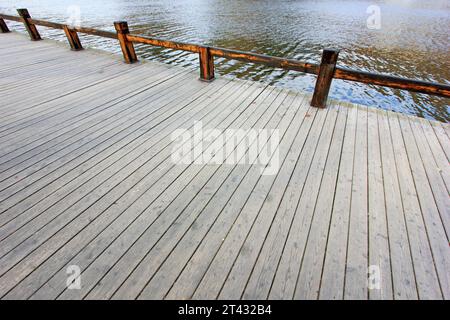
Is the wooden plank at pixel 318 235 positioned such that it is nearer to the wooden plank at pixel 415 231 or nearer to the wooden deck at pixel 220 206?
the wooden deck at pixel 220 206

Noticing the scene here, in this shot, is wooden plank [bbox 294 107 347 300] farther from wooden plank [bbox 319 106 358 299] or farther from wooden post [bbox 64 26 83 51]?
wooden post [bbox 64 26 83 51]

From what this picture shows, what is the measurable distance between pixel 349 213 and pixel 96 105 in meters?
4.52

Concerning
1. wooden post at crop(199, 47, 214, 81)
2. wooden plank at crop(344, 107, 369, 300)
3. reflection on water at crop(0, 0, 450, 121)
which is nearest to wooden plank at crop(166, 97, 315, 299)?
wooden plank at crop(344, 107, 369, 300)

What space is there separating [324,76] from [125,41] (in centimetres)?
511

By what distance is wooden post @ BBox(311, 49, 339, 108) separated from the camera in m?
3.66

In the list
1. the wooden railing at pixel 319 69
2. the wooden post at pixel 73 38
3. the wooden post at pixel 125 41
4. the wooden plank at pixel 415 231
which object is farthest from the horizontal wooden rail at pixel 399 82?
the wooden post at pixel 73 38

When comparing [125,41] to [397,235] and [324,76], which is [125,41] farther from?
[397,235]

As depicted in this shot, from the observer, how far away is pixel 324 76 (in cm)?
383

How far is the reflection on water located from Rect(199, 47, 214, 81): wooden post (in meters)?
4.43

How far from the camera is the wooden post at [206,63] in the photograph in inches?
187

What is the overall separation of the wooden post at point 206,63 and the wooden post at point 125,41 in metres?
2.26

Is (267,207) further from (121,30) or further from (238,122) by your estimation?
(121,30)

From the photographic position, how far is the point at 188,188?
259cm

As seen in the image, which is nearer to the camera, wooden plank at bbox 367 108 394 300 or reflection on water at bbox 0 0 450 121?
wooden plank at bbox 367 108 394 300
